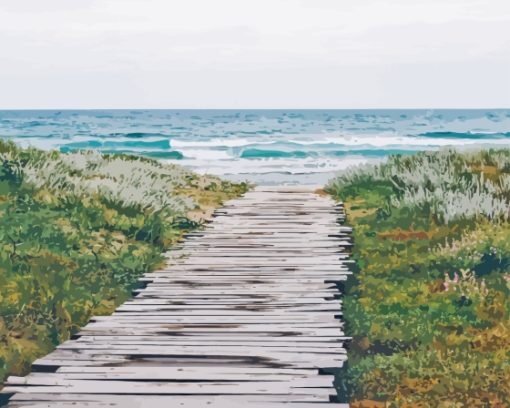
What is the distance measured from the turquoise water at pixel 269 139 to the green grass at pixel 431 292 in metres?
15.6

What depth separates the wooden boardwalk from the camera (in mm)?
4652

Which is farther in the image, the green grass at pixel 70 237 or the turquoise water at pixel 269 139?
the turquoise water at pixel 269 139

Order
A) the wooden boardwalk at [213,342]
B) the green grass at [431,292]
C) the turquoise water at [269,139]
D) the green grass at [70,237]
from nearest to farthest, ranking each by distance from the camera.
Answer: the wooden boardwalk at [213,342] < the green grass at [431,292] < the green grass at [70,237] < the turquoise water at [269,139]

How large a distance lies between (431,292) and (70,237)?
4141 millimetres

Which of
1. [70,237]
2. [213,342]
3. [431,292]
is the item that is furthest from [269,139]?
[213,342]

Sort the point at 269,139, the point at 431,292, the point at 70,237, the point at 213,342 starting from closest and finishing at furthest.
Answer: the point at 213,342 → the point at 431,292 → the point at 70,237 → the point at 269,139

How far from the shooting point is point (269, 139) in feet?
200

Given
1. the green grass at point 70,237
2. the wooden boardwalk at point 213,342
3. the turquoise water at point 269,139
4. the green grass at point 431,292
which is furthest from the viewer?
the turquoise water at point 269,139

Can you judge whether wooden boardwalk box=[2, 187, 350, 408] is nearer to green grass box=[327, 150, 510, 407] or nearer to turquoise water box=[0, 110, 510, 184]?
green grass box=[327, 150, 510, 407]

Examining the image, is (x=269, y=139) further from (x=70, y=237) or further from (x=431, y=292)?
(x=431, y=292)

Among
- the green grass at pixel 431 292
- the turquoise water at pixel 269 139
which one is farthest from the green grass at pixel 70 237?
the turquoise water at pixel 269 139

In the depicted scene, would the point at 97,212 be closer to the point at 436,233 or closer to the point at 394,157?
the point at 436,233

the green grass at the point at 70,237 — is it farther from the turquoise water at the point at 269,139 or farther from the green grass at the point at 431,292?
the turquoise water at the point at 269,139

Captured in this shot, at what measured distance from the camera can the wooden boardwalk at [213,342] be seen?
465 centimetres
